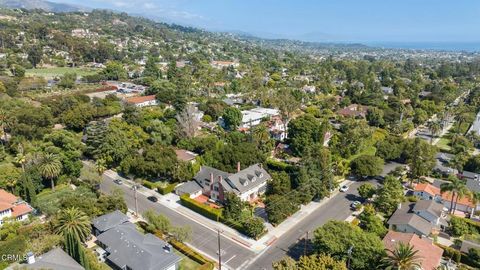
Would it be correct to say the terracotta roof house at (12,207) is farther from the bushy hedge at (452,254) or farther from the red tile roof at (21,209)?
the bushy hedge at (452,254)

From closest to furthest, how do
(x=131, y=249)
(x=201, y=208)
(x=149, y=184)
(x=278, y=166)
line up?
1. (x=131, y=249)
2. (x=201, y=208)
3. (x=149, y=184)
4. (x=278, y=166)

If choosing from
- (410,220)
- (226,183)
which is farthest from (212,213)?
(410,220)

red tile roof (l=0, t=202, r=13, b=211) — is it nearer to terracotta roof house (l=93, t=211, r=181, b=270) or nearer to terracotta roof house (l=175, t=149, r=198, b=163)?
terracotta roof house (l=93, t=211, r=181, b=270)

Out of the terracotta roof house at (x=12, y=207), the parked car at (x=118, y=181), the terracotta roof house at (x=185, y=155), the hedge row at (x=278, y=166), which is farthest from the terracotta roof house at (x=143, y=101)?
the terracotta roof house at (x=12, y=207)

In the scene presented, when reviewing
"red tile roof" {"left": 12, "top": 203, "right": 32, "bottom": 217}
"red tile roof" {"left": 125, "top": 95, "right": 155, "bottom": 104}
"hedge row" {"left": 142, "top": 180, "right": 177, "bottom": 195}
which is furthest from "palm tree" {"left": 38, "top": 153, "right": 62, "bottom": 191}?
"red tile roof" {"left": 125, "top": 95, "right": 155, "bottom": 104}

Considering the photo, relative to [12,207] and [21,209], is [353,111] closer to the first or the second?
[21,209]

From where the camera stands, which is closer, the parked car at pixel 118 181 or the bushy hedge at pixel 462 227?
the bushy hedge at pixel 462 227
